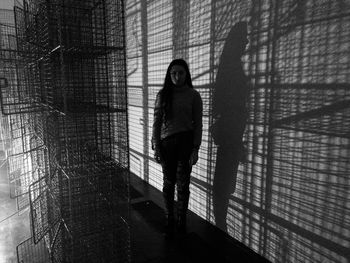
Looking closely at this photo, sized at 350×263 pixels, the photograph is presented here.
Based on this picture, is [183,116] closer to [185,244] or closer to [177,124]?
[177,124]

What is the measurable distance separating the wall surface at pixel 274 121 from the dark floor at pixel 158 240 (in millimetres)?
117

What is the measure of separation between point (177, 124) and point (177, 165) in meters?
0.34

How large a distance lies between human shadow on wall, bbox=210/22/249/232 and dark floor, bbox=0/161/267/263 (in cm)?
21

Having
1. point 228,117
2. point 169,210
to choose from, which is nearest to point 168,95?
point 228,117

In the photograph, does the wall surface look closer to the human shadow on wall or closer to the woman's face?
the human shadow on wall

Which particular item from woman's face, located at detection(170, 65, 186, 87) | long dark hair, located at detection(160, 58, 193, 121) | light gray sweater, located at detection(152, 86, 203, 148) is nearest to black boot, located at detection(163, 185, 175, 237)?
light gray sweater, located at detection(152, 86, 203, 148)

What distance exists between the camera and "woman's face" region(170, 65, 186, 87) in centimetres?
221

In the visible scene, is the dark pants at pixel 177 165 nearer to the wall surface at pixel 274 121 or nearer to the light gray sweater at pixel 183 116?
the light gray sweater at pixel 183 116

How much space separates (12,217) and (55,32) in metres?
2.16

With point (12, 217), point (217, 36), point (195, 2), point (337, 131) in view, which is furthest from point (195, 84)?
point (12, 217)

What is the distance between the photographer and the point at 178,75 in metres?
2.21

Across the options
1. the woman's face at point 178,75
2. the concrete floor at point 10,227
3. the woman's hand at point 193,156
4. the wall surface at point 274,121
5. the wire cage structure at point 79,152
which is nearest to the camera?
the wall surface at point 274,121

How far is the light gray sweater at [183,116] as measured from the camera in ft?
7.39

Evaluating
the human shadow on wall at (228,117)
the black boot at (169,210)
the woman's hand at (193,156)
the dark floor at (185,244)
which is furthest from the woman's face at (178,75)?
the dark floor at (185,244)
